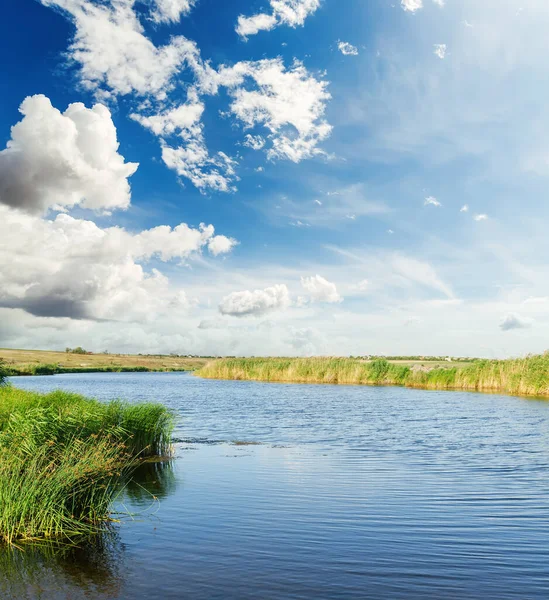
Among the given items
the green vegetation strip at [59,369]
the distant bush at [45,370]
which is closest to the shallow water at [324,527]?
the green vegetation strip at [59,369]

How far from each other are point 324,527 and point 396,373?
5191 centimetres

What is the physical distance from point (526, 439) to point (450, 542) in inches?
569

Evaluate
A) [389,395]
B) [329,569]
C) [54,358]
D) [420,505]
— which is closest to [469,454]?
[420,505]

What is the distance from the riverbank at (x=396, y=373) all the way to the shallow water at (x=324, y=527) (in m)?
24.7

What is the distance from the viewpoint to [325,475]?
1523cm

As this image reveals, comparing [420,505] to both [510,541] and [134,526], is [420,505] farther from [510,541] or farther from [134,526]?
[134,526]

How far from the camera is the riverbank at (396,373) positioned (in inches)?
1766

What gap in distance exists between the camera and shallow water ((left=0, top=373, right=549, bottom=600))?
765cm

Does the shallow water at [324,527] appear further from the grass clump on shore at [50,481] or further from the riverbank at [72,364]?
the riverbank at [72,364]

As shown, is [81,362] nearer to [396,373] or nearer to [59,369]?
[59,369]

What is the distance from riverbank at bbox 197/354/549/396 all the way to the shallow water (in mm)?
24737

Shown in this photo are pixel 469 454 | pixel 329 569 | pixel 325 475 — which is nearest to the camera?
pixel 329 569

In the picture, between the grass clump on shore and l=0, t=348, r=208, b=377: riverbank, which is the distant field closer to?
l=0, t=348, r=208, b=377: riverbank

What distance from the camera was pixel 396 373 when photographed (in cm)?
6047
